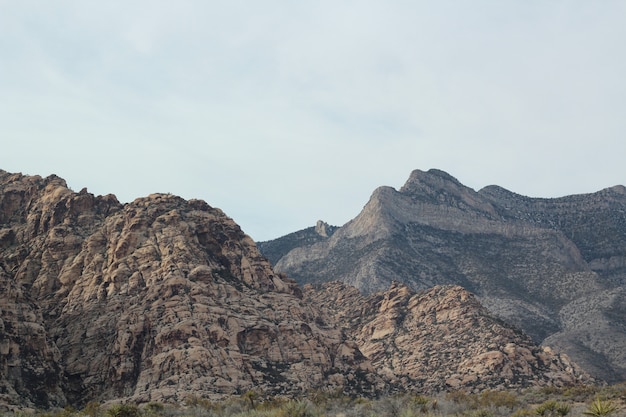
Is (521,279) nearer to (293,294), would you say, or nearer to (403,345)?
(403,345)

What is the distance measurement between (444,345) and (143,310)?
1657 inches

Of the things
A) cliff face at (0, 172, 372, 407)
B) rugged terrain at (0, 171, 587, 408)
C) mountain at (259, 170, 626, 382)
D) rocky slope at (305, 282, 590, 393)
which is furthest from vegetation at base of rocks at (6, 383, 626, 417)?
mountain at (259, 170, 626, 382)

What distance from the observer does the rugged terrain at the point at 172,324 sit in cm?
6975

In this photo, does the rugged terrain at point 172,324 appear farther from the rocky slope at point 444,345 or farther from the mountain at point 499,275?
the mountain at point 499,275

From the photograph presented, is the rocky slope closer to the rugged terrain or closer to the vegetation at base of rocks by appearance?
the rugged terrain

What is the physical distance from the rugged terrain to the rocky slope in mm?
270

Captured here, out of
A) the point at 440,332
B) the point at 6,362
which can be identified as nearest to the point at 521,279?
the point at 440,332

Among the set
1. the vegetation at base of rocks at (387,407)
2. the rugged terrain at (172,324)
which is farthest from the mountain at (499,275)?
the vegetation at base of rocks at (387,407)

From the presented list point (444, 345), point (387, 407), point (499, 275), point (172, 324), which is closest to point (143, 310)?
point (172, 324)

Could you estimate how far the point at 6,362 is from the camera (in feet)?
213

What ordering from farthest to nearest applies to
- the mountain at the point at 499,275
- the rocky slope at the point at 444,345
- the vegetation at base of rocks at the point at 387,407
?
the mountain at the point at 499,275, the rocky slope at the point at 444,345, the vegetation at base of rocks at the point at 387,407

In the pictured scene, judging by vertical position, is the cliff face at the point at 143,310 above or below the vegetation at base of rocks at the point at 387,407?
above

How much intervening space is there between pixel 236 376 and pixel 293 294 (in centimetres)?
2385

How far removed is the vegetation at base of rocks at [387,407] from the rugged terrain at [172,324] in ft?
17.8
